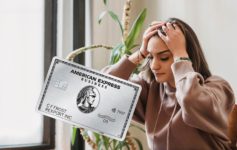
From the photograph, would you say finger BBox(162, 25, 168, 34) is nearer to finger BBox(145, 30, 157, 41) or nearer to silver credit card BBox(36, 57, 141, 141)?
finger BBox(145, 30, 157, 41)

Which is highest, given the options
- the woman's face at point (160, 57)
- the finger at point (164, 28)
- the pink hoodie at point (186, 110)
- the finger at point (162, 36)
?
the finger at point (164, 28)

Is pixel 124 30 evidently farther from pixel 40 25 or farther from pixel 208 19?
pixel 40 25

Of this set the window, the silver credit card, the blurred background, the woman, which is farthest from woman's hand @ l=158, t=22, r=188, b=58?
the window

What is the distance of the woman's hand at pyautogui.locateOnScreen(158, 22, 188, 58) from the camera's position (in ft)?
2.98

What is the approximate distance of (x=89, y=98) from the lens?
3.08 feet

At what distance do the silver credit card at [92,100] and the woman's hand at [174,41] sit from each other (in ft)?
0.49

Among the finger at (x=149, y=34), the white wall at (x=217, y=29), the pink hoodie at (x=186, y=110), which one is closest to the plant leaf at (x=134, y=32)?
the white wall at (x=217, y=29)

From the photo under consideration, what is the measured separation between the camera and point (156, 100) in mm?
1068

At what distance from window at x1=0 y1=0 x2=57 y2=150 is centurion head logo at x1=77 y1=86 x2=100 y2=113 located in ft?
3.42

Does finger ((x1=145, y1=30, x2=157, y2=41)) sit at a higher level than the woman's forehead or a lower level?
higher

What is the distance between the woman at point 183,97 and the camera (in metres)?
0.85

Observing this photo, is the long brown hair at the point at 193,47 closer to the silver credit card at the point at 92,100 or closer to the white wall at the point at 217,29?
the silver credit card at the point at 92,100

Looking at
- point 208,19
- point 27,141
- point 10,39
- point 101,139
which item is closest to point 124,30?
point 208,19

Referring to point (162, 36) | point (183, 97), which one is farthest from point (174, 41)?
point (183, 97)
